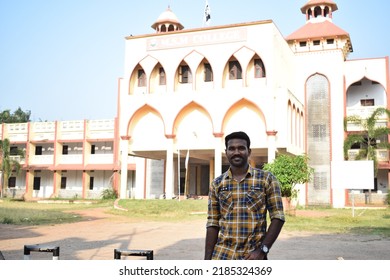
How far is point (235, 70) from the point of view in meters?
24.6

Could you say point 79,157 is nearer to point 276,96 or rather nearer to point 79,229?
point 276,96

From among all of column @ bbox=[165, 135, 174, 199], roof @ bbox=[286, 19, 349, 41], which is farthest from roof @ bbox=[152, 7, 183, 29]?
column @ bbox=[165, 135, 174, 199]

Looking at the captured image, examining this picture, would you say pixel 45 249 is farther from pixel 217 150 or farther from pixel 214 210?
pixel 217 150

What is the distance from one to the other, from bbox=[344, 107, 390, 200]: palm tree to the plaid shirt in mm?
24259

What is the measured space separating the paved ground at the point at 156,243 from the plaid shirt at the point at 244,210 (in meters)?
5.37

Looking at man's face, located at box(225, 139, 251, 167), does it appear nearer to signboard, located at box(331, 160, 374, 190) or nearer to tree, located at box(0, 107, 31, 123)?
signboard, located at box(331, 160, 374, 190)

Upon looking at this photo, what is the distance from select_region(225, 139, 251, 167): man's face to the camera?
2.84 meters

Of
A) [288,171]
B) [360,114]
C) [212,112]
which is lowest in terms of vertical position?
[288,171]

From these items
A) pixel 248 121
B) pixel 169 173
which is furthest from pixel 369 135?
pixel 169 173

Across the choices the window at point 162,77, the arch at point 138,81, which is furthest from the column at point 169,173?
the arch at point 138,81

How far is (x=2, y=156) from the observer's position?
109ft

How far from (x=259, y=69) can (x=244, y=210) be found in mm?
21984

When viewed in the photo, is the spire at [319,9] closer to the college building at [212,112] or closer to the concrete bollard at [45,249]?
the college building at [212,112]

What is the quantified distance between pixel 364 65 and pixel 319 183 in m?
8.28
